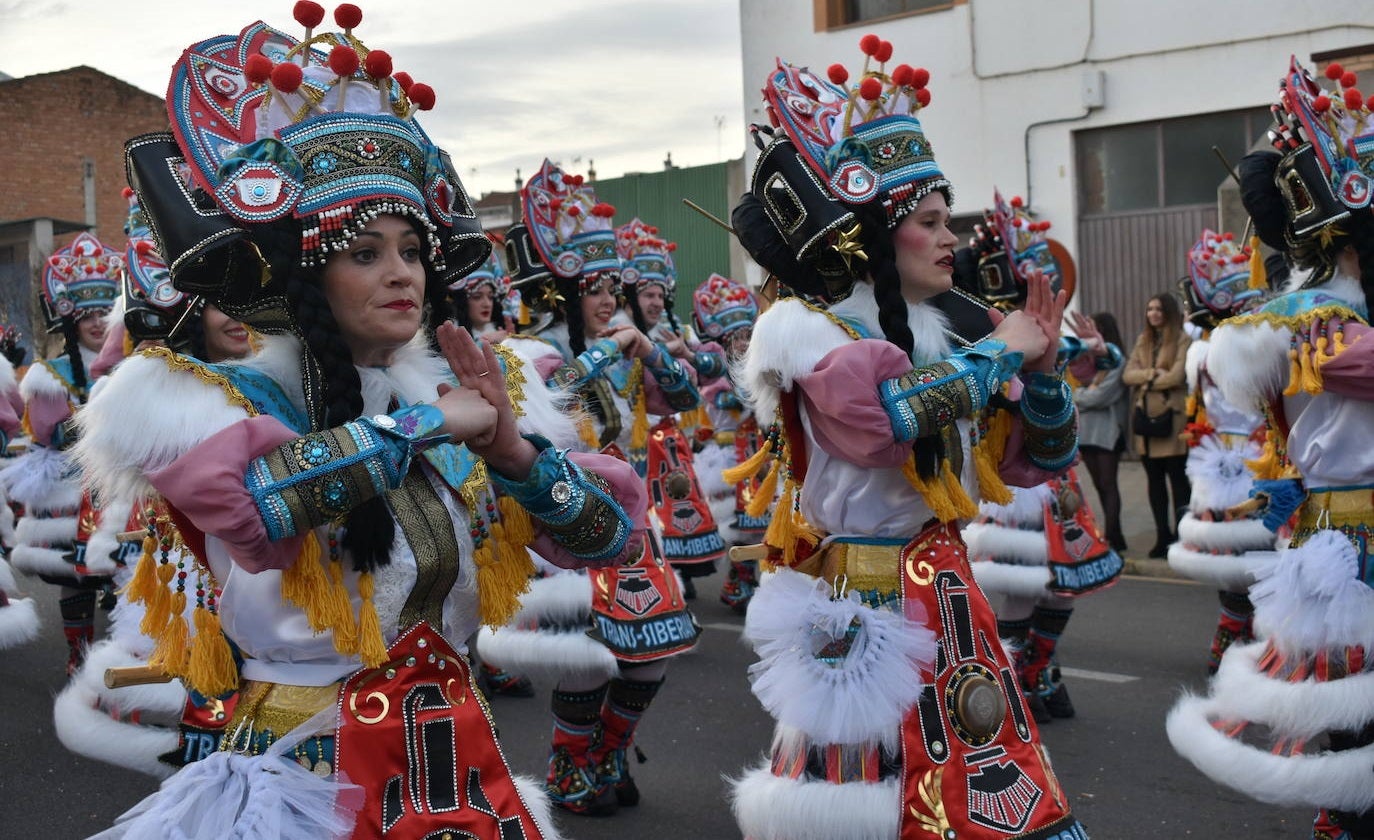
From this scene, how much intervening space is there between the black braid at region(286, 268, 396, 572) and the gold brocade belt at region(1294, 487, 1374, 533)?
132 inches

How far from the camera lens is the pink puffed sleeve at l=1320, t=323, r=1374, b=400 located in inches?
176

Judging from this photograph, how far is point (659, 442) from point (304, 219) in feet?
22.1

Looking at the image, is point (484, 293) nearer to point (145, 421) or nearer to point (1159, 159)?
point (145, 421)

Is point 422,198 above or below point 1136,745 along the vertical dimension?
above

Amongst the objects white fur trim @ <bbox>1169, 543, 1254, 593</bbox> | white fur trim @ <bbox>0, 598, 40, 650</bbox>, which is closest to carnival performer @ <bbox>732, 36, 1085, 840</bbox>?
white fur trim @ <bbox>1169, 543, 1254, 593</bbox>

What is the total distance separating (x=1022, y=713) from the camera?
3623 mm

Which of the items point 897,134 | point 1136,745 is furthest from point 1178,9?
point 897,134

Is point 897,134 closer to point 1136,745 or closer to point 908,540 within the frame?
point 908,540

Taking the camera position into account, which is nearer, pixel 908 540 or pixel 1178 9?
pixel 908 540

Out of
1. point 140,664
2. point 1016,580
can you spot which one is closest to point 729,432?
point 1016,580

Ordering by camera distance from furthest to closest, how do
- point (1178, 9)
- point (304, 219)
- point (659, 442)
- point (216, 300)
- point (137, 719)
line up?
point (1178, 9) < point (659, 442) < point (137, 719) < point (216, 300) < point (304, 219)

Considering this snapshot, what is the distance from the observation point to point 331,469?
2600 millimetres

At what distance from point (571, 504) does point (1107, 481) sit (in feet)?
31.8

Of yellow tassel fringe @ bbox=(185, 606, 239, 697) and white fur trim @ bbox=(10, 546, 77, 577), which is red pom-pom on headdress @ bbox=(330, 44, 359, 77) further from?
white fur trim @ bbox=(10, 546, 77, 577)
